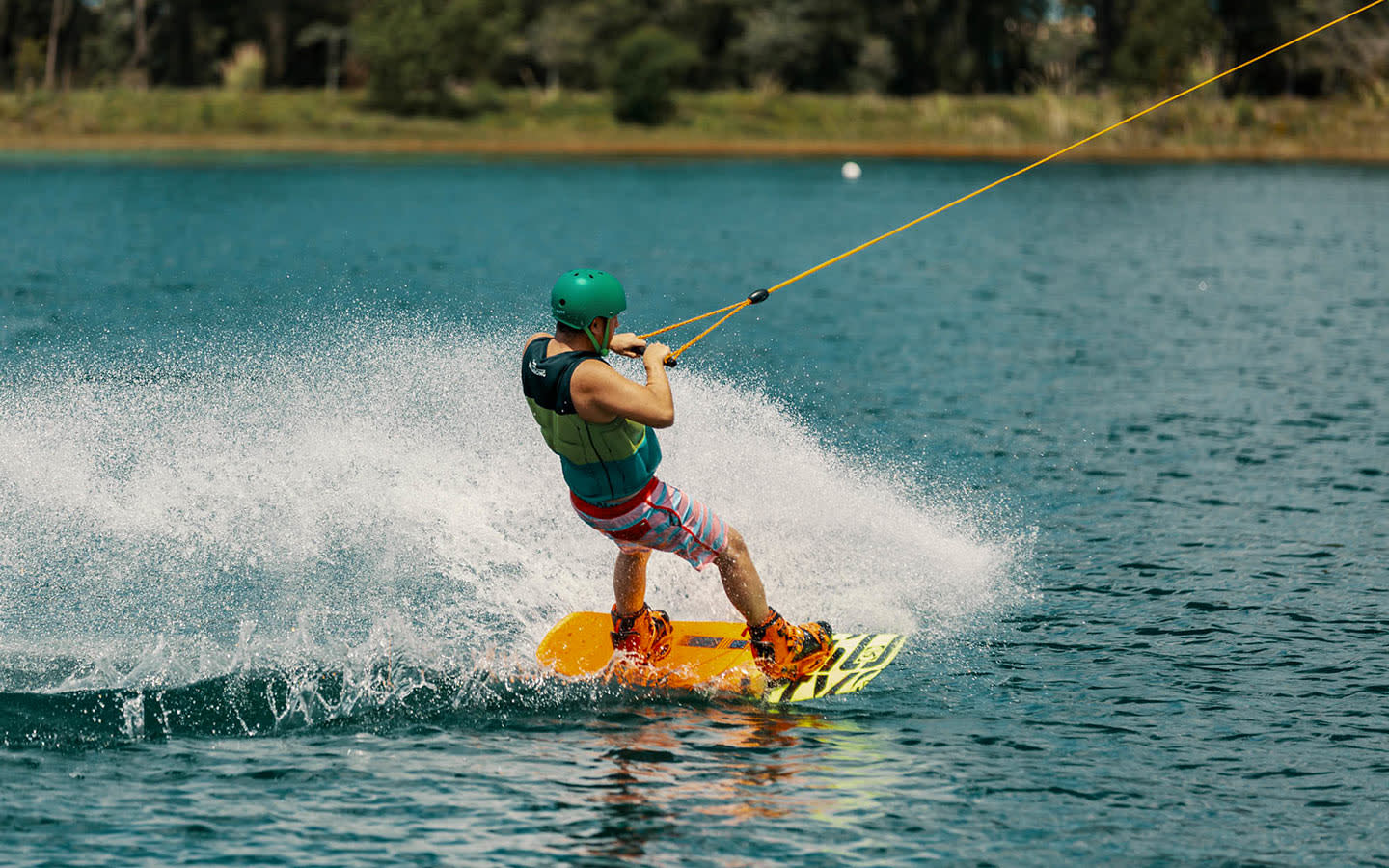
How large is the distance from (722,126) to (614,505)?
189 ft

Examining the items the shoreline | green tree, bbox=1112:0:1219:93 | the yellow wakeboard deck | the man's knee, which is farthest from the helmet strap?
green tree, bbox=1112:0:1219:93

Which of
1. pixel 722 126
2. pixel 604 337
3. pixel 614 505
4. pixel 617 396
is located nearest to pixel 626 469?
pixel 614 505

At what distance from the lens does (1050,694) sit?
9867mm

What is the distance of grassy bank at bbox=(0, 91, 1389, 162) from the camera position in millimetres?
59531

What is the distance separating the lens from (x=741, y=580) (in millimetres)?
9484

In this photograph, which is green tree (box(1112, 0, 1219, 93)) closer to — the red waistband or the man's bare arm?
the red waistband

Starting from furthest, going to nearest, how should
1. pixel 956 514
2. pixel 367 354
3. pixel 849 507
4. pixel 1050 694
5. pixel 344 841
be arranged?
pixel 367 354 < pixel 956 514 < pixel 849 507 < pixel 1050 694 < pixel 344 841

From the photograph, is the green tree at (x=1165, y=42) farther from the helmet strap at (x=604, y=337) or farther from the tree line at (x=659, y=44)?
the helmet strap at (x=604, y=337)

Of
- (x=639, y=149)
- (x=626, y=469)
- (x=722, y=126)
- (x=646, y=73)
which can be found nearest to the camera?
(x=626, y=469)

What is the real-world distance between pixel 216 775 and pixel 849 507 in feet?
19.3

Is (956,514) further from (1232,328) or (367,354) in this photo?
(1232,328)

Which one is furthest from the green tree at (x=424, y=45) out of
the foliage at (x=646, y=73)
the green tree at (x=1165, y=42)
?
the green tree at (x=1165, y=42)

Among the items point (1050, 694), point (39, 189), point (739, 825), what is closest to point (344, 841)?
point (739, 825)

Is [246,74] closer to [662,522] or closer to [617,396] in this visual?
[662,522]
